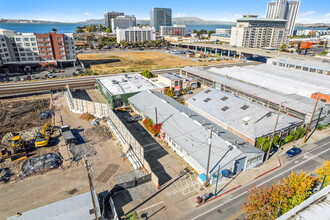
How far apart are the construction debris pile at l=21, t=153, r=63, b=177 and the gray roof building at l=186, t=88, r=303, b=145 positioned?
32.2 meters

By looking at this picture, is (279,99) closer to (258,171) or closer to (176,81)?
(258,171)

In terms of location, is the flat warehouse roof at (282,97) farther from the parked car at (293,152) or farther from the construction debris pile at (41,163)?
the construction debris pile at (41,163)

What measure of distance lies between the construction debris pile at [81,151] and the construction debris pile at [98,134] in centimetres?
245

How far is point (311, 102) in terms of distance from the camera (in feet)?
161

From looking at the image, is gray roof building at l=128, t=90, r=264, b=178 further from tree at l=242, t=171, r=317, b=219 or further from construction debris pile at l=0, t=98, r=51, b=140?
construction debris pile at l=0, t=98, r=51, b=140

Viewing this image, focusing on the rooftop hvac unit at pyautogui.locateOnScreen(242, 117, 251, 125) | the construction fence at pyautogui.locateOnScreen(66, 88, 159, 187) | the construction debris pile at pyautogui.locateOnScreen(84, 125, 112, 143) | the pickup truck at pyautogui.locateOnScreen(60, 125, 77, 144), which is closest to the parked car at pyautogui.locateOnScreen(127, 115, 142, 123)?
the construction fence at pyautogui.locateOnScreen(66, 88, 159, 187)

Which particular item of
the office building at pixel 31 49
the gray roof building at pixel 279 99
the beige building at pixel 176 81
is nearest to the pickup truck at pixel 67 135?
the beige building at pixel 176 81

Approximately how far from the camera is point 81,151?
3828 cm

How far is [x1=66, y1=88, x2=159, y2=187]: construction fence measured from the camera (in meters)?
33.9

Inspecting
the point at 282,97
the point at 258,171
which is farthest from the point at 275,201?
the point at 282,97

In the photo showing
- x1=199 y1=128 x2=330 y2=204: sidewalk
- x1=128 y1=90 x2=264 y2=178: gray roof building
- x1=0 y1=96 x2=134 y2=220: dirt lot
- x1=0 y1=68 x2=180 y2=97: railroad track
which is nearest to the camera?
x1=0 y1=96 x2=134 y2=220: dirt lot

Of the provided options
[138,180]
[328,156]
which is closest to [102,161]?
[138,180]

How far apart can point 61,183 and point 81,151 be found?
7.91 metres

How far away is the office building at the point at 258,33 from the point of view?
6821 inches
